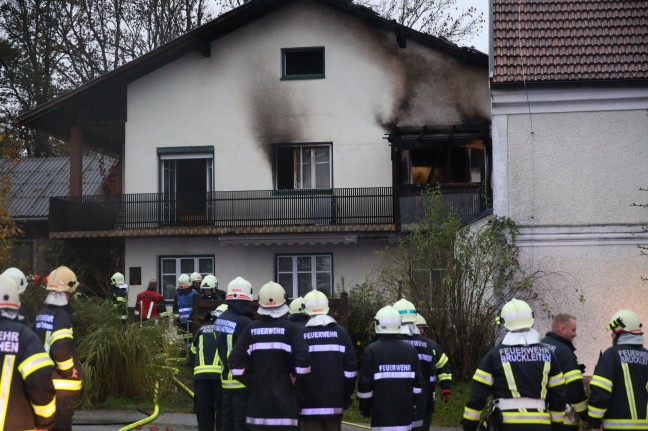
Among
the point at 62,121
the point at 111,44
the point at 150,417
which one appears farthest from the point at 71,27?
the point at 150,417

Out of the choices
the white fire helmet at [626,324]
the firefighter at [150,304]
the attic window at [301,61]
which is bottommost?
the firefighter at [150,304]

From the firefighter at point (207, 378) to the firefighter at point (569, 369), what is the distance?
433 cm

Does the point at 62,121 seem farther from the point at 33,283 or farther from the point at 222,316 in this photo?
the point at 222,316

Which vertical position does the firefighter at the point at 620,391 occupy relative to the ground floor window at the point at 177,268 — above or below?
below

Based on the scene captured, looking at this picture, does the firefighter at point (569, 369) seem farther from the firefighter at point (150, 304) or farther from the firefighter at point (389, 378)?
the firefighter at point (150, 304)

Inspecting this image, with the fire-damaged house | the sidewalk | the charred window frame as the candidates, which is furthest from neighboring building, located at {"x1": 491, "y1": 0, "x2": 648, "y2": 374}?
the charred window frame

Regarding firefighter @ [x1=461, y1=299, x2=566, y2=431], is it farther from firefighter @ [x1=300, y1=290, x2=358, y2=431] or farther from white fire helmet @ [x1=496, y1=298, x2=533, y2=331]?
firefighter @ [x1=300, y1=290, x2=358, y2=431]

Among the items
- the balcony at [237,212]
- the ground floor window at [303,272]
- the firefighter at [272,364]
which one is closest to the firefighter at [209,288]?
the firefighter at [272,364]

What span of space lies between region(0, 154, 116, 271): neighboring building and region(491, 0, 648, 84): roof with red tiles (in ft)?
57.9

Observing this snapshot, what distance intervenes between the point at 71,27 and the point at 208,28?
15.9 metres

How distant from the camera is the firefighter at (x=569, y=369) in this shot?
928 cm

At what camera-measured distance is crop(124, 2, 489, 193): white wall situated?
26969 mm

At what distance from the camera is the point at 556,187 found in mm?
19109

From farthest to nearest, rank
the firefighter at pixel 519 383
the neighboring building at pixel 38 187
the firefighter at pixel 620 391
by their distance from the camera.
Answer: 1. the neighboring building at pixel 38 187
2. the firefighter at pixel 620 391
3. the firefighter at pixel 519 383
